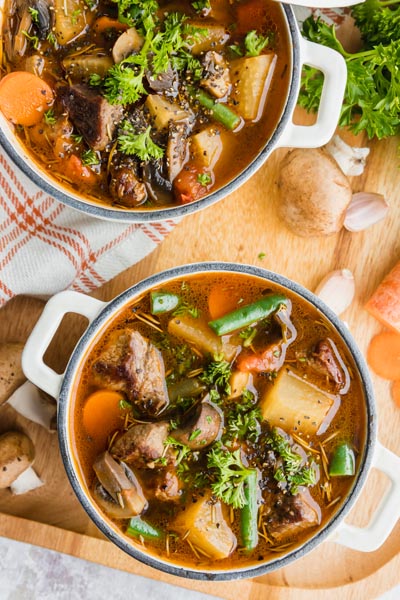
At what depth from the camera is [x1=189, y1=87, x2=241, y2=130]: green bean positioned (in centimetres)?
265

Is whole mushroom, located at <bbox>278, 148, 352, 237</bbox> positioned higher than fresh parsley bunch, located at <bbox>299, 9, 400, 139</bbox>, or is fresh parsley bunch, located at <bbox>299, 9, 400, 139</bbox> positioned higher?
fresh parsley bunch, located at <bbox>299, 9, 400, 139</bbox>

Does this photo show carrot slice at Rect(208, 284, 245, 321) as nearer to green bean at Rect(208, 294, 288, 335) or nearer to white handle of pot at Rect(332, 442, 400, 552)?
green bean at Rect(208, 294, 288, 335)

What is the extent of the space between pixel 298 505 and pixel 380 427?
0.79 m

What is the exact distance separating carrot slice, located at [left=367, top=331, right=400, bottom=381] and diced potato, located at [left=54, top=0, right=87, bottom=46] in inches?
76.9

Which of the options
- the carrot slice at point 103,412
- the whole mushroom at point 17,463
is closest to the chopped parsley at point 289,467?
the carrot slice at point 103,412

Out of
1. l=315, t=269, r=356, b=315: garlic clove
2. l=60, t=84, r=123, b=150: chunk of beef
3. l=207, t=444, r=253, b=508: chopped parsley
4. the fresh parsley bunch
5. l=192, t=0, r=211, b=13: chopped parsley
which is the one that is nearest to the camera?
l=60, t=84, r=123, b=150: chunk of beef

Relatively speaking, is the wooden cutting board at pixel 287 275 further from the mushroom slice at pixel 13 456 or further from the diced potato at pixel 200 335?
the diced potato at pixel 200 335

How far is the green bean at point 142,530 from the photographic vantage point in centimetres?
284

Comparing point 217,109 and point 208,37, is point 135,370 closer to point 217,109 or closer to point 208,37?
point 217,109

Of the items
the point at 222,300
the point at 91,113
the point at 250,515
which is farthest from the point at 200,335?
the point at 91,113

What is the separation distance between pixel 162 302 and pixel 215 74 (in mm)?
919

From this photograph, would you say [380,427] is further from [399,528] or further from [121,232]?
[121,232]

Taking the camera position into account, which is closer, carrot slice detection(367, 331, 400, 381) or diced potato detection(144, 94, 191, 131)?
diced potato detection(144, 94, 191, 131)

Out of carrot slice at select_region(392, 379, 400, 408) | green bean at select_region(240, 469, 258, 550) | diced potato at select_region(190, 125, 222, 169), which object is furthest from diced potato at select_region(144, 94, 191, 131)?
carrot slice at select_region(392, 379, 400, 408)
